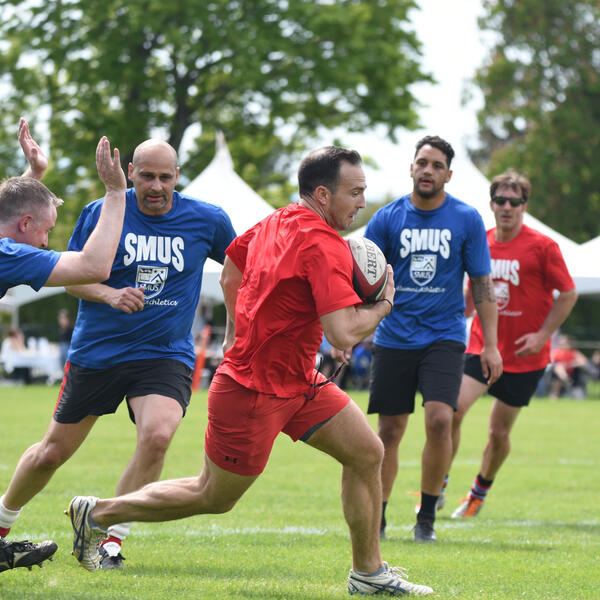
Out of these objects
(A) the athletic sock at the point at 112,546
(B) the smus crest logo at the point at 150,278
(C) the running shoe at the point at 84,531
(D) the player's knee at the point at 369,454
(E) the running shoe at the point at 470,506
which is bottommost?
(E) the running shoe at the point at 470,506

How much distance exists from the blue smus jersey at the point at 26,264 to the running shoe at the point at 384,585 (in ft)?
6.71

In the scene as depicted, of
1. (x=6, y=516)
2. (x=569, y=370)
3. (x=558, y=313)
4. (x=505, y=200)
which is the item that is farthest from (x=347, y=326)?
(x=569, y=370)

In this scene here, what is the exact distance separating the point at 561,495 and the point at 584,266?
7.88 m

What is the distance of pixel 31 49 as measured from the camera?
27.1m

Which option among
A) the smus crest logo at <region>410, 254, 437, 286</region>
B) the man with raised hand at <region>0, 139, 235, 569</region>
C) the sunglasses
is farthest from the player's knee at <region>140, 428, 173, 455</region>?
the sunglasses

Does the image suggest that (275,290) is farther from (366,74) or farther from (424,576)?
(366,74)

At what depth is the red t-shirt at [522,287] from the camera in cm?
832

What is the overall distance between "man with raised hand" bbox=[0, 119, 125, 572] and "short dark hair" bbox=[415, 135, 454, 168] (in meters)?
3.06

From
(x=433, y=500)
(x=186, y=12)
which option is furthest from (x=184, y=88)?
(x=433, y=500)

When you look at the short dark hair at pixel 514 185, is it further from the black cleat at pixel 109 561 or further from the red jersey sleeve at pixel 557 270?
the black cleat at pixel 109 561

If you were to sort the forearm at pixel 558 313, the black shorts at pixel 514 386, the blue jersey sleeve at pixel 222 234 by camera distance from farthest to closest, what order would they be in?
the black shorts at pixel 514 386, the forearm at pixel 558 313, the blue jersey sleeve at pixel 222 234

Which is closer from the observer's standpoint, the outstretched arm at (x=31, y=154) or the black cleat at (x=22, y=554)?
the outstretched arm at (x=31, y=154)

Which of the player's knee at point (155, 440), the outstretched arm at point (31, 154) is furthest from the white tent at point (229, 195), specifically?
the outstretched arm at point (31, 154)

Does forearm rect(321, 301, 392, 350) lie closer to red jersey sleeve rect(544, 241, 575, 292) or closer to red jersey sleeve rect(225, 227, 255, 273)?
red jersey sleeve rect(225, 227, 255, 273)
